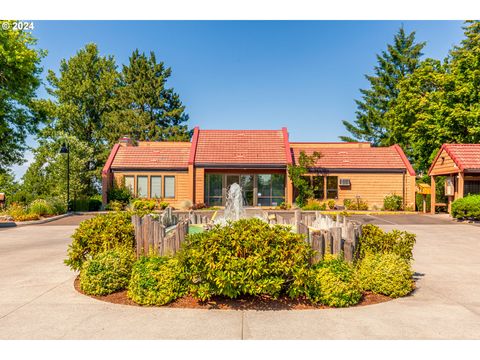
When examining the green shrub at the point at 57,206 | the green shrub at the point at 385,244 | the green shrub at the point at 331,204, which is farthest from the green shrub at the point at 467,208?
the green shrub at the point at 57,206

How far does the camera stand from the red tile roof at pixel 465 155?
71.7ft

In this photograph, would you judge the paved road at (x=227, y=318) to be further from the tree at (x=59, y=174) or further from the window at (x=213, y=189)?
the tree at (x=59, y=174)

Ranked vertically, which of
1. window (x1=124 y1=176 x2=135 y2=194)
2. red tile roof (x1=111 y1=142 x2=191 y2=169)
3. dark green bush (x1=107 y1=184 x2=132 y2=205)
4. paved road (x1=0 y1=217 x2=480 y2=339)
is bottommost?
paved road (x1=0 y1=217 x2=480 y2=339)

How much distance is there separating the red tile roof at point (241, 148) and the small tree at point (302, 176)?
3.88 ft

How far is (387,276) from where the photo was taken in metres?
6.16

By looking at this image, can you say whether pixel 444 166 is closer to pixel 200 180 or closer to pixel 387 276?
pixel 200 180

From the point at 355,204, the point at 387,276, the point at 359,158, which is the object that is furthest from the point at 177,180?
the point at 387,276

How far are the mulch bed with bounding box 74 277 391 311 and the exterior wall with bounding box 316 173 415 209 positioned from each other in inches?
926

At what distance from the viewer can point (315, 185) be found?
28.7m

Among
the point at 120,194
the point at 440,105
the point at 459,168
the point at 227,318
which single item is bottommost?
the point at 227,318

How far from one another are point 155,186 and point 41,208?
359 inches

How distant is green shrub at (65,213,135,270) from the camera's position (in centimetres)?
684

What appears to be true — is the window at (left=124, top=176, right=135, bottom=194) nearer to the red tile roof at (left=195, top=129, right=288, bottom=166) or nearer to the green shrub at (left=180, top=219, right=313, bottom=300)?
the red tile roof at (left=195, top=129, right=288, bottom=166)

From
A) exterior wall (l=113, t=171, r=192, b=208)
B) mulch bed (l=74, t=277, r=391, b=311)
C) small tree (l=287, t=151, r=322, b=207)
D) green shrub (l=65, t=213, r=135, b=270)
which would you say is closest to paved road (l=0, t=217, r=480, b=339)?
mulch bed (l=74, t=277, r=391, b=311)
